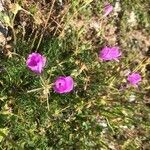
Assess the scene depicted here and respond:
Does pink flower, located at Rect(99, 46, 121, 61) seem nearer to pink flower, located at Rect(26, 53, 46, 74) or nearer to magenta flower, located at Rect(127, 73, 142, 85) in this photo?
magenta flower, located at Rect(127, 73, 142, 85)

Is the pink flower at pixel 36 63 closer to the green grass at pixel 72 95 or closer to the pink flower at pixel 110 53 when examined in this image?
the green grass at pixel 72 95

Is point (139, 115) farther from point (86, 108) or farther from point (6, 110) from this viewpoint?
point (6, 110)

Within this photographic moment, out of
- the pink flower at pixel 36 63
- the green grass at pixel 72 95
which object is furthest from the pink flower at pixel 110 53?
the pink flower at pixel 36 63

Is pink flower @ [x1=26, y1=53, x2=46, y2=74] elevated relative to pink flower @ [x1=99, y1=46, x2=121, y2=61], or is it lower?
elevated

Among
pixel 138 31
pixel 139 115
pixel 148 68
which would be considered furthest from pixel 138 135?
pixel 138 31

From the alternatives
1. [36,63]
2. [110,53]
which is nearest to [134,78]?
[110,53]

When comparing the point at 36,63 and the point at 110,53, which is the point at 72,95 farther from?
the point at 36,63

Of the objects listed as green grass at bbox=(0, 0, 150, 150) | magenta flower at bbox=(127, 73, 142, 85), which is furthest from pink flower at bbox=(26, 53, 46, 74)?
magenta flower at bbox=(127, 73, 142, 85)

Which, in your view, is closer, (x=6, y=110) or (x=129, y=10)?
(x=6, y=110)
